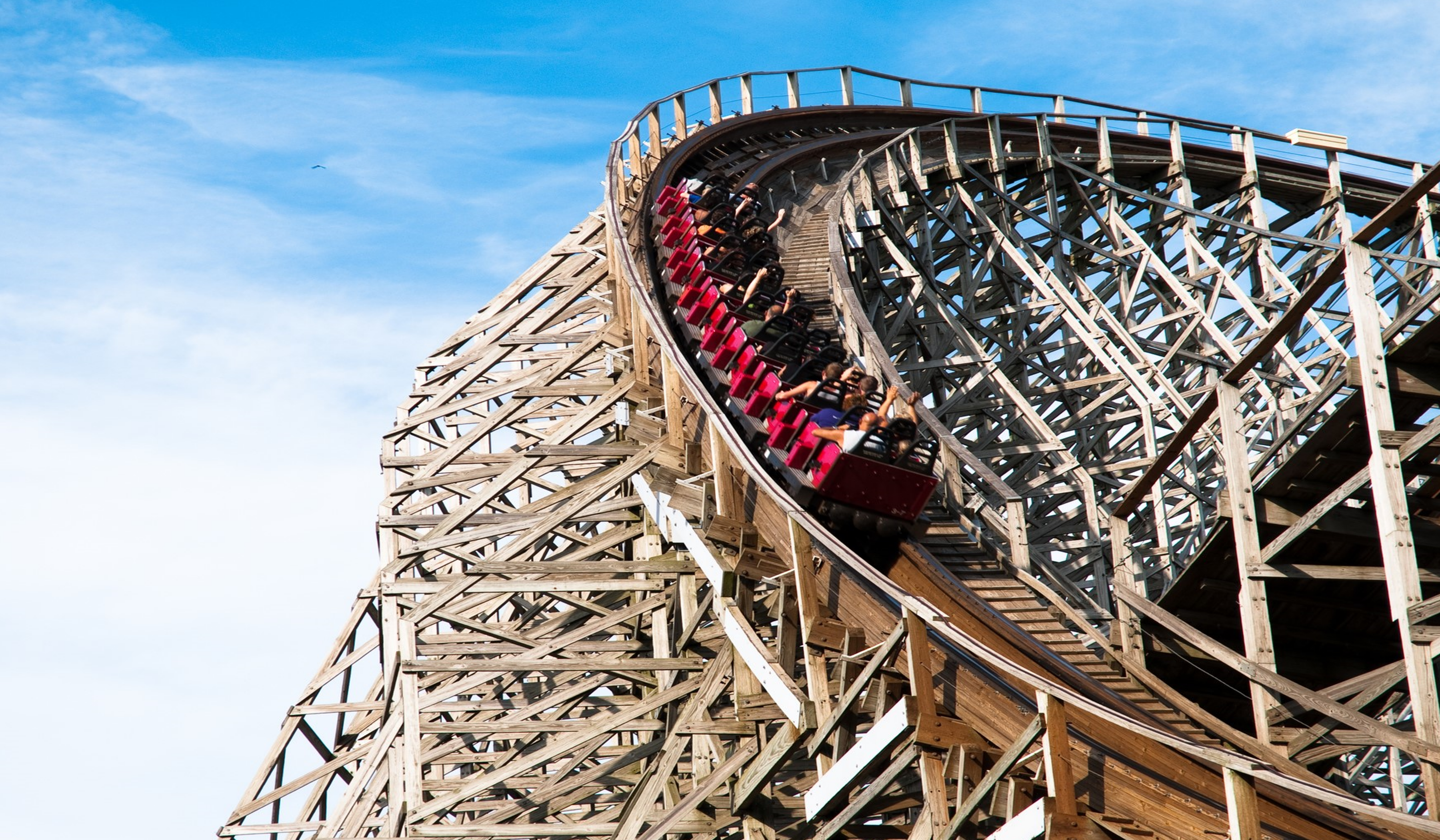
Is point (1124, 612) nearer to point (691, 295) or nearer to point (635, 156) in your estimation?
point (691, 295)

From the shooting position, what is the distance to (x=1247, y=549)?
8.75 meters

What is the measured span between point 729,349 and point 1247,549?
4.46 meters

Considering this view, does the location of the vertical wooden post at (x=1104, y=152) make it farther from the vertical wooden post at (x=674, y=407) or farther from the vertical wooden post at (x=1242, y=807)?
the vertical wooden post at (x=1242, y=807)

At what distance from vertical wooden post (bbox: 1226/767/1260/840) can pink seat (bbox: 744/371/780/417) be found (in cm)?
544

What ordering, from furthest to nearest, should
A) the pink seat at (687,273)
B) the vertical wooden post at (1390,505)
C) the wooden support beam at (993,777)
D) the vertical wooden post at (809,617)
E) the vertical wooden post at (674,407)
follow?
the pink seat at (687,273), the vertical wooden post at (674,407), the vertical wooden post at (809,617), the vertical wooden post at (1390,505), the wooden support beam at (993,777)

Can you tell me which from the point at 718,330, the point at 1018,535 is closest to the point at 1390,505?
the point at 1018,535

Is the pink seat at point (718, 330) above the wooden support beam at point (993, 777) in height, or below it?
above

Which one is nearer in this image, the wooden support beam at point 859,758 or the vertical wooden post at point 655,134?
the wooden support beam at point 859,758

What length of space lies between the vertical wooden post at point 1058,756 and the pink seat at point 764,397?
474cm

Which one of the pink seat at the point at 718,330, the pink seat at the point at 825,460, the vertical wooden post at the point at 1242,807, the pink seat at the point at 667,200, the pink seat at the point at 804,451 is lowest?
the vertical wooden post at the point at 1242,807

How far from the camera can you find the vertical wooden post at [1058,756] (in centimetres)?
616

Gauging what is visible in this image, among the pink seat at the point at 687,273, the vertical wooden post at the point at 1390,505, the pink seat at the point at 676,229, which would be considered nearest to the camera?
the vertical wooden post at the point at 1390,505

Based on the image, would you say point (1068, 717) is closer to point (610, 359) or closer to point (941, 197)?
point (610, 359)

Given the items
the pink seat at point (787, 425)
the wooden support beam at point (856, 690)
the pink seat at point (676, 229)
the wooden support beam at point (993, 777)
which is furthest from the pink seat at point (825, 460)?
the pink seat at point (676, 229)
